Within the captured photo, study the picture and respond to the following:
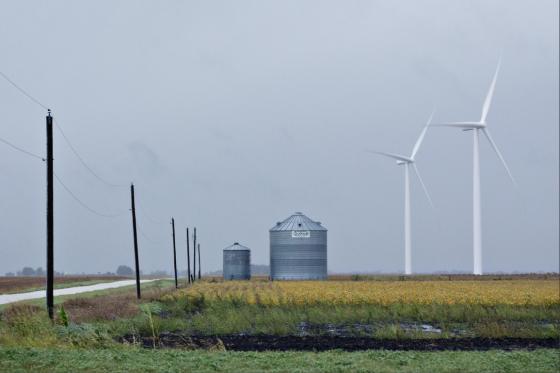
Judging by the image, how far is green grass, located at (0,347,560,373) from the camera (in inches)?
784

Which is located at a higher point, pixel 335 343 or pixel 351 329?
pixel 335 343

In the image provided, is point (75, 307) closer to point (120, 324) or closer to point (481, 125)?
point (120, 324)

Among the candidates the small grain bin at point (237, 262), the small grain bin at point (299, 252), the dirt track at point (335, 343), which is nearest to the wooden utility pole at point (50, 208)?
the dirt track at point (335, 343)

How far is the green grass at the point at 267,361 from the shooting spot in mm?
19922

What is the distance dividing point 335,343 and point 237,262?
93472mm

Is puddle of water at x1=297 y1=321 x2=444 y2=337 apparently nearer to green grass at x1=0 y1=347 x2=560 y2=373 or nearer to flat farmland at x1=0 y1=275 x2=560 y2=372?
flat farmland at x1=0 y1=275 x2=560 y2=372

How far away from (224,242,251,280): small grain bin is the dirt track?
89.3 metres

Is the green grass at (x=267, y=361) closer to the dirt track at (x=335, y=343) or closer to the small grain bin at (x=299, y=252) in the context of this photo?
the dirt track at (x=335, y=343)

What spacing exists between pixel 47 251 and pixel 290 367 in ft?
57.9

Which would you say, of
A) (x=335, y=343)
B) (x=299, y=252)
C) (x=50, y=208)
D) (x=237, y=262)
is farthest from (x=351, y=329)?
(x=237, y=262)

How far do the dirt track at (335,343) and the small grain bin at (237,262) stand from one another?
89.3 meters

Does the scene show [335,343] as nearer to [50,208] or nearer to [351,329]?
[351,329]

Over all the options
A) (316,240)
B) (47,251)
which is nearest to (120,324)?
(47,251)

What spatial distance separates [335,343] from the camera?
2759 cm
